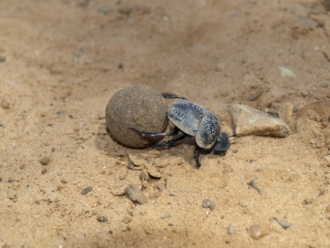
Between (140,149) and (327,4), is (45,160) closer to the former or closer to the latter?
(140,149)

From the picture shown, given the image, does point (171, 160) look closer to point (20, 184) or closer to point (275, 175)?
point (275, 175)

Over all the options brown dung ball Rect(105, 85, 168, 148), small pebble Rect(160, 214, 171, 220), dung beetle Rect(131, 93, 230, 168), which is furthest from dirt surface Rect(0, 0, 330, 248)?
brown dung ball Rect(105, 85, 168, 148)

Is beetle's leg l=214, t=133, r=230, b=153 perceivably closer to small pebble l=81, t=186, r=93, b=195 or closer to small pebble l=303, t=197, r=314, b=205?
small pebble l=303, t=197, r=314, b=205

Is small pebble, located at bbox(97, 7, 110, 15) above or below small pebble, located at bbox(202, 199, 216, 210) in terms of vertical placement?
above

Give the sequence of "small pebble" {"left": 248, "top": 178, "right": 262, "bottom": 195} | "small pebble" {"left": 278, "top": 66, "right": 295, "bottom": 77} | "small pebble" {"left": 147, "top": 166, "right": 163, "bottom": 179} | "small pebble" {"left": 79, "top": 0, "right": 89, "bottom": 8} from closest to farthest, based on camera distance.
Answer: "small pebble" {"left": 248, "top": 178, "right": 262, "bottom": 195}
"small pebble" {"left": 147, "top": 166, "right": 163, "bottom": 179}
"small pebble" {"left": 278, "top": 66, "right": 295, "bottom": 77}
"small pebble" {"left": 79, "top": 0, "right": 89, "bottom": 8}

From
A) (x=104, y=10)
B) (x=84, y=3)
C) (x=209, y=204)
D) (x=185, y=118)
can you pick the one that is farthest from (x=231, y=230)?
(x=84, y=3)

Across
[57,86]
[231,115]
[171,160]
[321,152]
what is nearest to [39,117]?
[57,86]

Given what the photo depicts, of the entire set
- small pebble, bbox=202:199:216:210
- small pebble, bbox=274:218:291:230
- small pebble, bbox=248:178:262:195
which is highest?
small pebble, bbox=274:218:291:230
